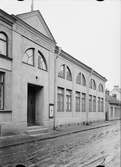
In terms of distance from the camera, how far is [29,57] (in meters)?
18.5

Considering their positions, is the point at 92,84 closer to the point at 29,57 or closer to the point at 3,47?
the point at 29,57

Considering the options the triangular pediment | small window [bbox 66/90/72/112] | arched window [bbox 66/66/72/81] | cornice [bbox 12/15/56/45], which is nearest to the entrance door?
cornice [bbox 12/15/56/45]

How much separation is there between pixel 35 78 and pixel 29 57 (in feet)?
5.24

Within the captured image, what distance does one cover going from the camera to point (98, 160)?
790 cm

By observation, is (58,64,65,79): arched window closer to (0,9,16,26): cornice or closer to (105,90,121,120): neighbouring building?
(0,9,16,26): cornice

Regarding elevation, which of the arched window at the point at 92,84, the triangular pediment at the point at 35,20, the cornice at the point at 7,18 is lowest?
the arched window at the point at 92,84

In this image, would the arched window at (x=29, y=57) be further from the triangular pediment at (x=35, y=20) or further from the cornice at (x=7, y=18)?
the cornice at (x=7, y=18)

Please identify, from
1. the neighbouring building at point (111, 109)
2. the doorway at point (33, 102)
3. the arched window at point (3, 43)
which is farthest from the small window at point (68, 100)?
the neighbouring building at point (111, 109)

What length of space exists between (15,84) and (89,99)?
65.3ft

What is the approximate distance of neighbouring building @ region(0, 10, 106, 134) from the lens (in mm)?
15305

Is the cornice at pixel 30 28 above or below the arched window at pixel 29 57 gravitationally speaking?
above

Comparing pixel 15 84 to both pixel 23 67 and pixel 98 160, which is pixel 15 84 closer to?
pixel 23 67

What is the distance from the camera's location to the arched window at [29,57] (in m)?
17.9

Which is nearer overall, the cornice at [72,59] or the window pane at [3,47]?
the window pane at [3,47]
